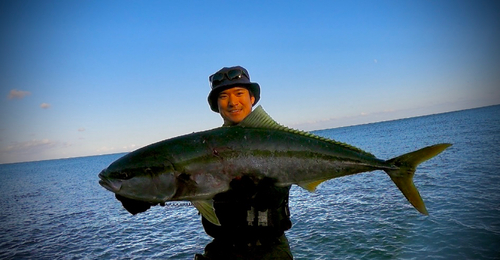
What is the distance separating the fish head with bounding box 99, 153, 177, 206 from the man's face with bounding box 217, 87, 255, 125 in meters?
1.76

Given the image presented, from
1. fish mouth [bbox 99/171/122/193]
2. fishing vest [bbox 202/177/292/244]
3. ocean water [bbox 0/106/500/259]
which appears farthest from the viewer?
ocean water [bbox 0/106/500/259]

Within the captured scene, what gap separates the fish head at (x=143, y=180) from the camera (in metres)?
3.53

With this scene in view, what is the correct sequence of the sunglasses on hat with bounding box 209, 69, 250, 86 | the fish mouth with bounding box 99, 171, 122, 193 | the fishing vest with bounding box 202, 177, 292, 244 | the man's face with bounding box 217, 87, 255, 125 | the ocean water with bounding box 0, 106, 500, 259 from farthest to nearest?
the ocean water with bounding box 0, 106, 500, 259 < the sunglasses on hat with bounding box 209, 69, 250, 86 < the man's face with bounding box 217, 87, 255, 125 < the fishing vest with bounding box 202, 177, 292, 244 < the fish mouth with bounding box 99, 171, 122, 193

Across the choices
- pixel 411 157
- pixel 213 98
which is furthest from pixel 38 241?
pixel 411 157

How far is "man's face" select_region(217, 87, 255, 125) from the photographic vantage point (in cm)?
499

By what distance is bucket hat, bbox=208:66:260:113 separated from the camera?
5.09m

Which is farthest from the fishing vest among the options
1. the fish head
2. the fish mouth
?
the fish mouth

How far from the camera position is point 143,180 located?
11.7ft

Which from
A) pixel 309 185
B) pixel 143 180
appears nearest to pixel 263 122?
pixel 309 185

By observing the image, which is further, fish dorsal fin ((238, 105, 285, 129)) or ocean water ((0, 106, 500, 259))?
ocean water ((0, 106, 500, 259))

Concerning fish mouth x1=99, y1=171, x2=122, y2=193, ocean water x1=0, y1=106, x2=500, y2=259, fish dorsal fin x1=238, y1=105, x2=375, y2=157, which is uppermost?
fish dorsal fin x1=238, y1=105, x2=375, y2=157

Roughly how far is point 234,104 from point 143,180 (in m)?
2.14

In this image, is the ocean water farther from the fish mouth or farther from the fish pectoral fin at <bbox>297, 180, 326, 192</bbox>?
the fish mouth

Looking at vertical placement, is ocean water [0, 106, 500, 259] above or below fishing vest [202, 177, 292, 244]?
below
